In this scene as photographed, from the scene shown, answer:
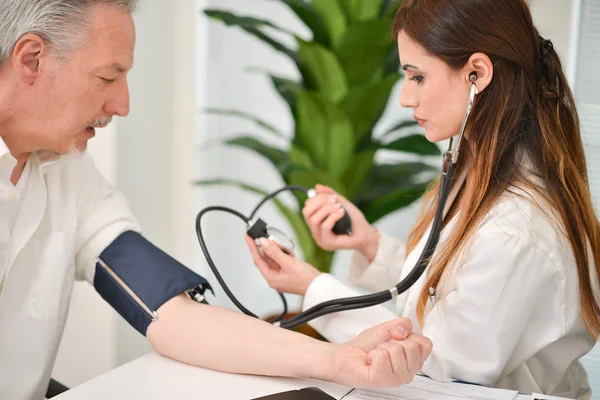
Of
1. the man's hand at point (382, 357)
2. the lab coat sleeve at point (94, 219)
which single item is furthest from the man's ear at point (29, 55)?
the man's hand at point (382, 357)

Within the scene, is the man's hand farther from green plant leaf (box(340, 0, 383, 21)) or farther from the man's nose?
green plant leaf (box(340, 0, 383, 21))

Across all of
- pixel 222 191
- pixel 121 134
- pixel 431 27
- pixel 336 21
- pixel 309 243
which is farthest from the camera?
pixel 222 191

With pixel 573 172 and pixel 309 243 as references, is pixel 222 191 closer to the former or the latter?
pixel 309 243

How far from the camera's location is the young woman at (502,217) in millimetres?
1234

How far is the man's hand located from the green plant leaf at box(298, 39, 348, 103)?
986 mm

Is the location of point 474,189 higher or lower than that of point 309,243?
higher

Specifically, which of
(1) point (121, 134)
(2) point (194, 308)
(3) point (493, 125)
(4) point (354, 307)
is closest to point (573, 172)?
(3) point (493, 125)

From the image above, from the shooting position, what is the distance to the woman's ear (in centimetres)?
128

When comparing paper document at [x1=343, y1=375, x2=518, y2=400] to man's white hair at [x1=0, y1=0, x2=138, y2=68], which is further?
man's white hair at [x1=0, y1=0, x2=138, y2=68]

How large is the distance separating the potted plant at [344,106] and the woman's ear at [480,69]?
24.2 inches

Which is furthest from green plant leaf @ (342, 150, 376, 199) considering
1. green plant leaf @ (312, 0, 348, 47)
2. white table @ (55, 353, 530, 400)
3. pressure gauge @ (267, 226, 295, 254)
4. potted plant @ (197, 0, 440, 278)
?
white table @ (55, 353, 530, 400)

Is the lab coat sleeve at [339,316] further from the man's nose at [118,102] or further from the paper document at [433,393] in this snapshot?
the man's nose at [118,102]

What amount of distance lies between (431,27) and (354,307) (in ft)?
1.76

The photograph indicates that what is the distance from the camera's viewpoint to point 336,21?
1953 mm
